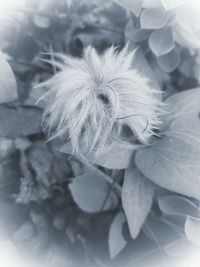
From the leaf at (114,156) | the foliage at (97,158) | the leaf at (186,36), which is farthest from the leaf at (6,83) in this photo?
the leaf at (186,36)

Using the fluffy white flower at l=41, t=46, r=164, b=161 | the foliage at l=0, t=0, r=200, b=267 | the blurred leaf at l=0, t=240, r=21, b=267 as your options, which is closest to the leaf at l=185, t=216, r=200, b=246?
the foliage at l=0, t=0, r=200, b=267

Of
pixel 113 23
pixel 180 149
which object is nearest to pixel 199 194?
pixel 180 149

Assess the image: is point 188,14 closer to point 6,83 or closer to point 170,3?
point 170,3

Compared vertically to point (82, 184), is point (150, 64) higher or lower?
higher

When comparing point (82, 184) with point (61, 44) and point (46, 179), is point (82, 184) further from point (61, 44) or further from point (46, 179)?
point (61, 44)

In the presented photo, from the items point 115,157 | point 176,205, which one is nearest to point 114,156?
point 115,157

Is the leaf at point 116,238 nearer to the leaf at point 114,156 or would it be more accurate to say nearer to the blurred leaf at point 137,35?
the leaf at point 114,156

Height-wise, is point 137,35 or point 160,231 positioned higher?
point 137,35
